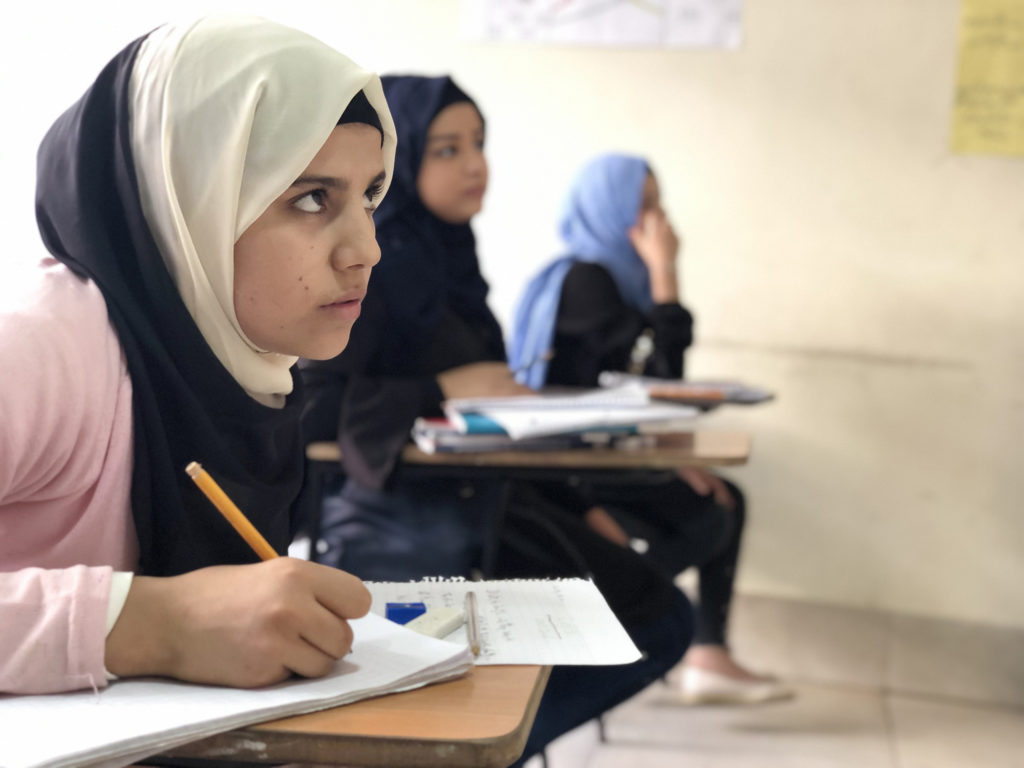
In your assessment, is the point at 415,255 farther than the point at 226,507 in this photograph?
Yes

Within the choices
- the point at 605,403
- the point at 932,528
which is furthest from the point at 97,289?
the point at 932,528

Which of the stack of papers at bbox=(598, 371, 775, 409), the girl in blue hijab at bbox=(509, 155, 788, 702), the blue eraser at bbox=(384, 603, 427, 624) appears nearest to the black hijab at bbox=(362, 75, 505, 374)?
the stack of papers at bbox=(598, 371, 775, 409)

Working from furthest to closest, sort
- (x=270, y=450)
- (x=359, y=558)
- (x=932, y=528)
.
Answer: (x=932, y=528) → (x=359, y=558) → (x=270, y=450)

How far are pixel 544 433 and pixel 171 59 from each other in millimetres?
967

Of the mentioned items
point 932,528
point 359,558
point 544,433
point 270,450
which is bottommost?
point 932,528

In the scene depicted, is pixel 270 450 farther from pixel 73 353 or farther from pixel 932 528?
pixel 932 528

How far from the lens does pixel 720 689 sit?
2.64m

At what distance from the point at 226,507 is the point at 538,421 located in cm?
99

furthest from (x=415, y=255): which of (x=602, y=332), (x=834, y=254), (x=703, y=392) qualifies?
(x=834, y=254)

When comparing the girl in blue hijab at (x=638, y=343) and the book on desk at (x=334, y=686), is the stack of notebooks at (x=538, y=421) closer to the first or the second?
the girl in blue hijab at (x=638, y=343)

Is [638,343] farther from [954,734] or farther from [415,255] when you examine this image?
[954,734]

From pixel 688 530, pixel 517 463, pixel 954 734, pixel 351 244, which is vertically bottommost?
pixel 954 734

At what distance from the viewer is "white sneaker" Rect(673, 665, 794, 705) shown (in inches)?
104

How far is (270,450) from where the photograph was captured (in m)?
0.94
